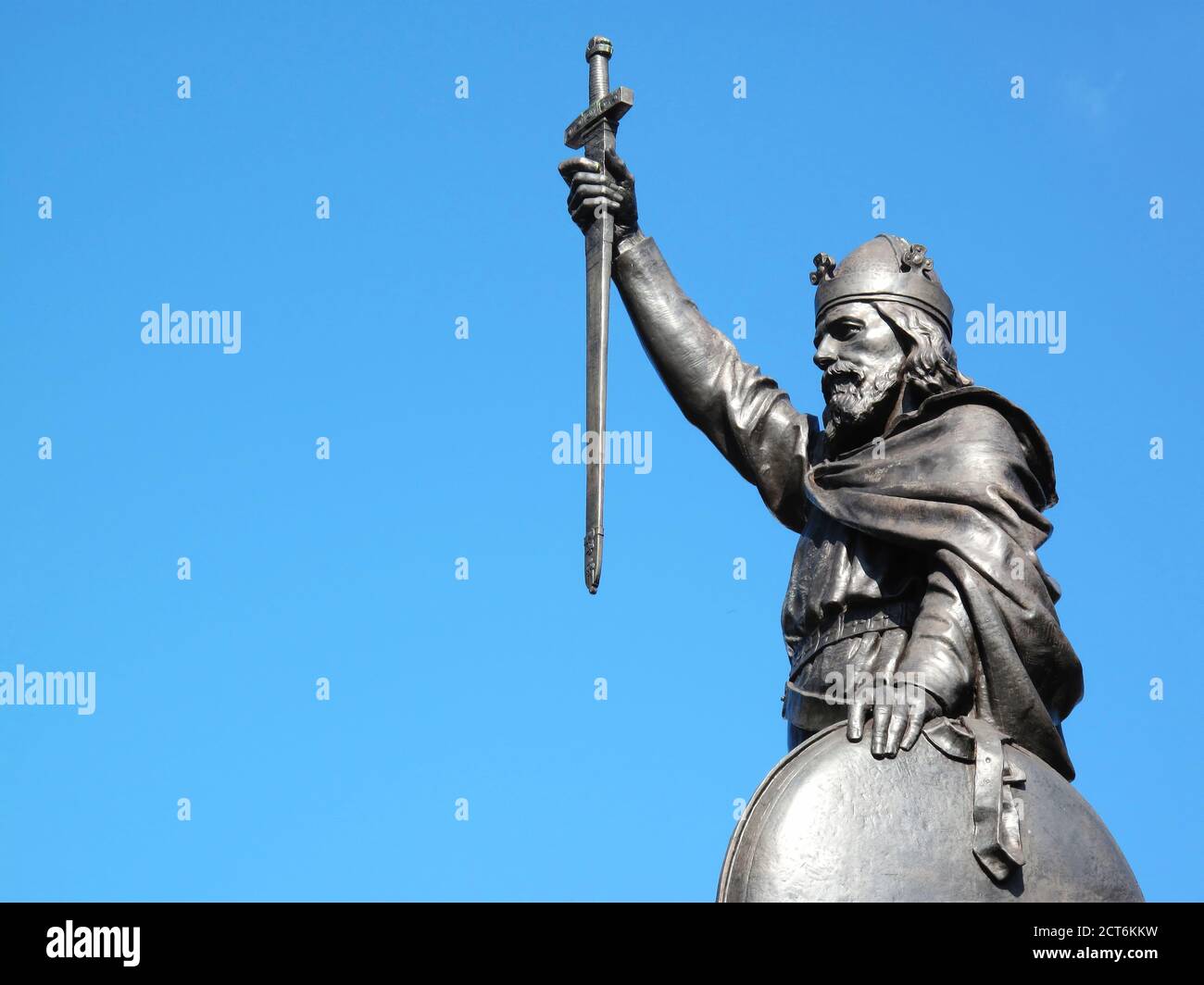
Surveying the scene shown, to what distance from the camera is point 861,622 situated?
12406mm

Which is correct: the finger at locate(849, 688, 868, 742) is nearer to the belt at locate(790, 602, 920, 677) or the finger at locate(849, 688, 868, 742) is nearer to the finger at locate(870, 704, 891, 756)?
the finger at locate(870, 704, 891, 756)

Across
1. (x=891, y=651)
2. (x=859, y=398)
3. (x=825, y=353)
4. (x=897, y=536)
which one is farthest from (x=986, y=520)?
(x=825, y=353)

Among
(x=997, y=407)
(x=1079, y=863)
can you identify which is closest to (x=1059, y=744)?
(x=1079, y=863)

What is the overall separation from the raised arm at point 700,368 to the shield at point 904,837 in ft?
7.77

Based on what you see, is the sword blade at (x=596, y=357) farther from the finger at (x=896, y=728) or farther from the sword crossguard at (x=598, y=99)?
the finger at (x=896, y=728)

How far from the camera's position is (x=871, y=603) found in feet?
40.9

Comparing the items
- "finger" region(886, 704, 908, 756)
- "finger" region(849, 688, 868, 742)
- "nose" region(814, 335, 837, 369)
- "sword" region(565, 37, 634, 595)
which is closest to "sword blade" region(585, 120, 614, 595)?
"sword" region(565, 37, 634, 595)

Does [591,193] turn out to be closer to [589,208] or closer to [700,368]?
[589,208]

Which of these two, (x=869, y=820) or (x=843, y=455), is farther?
(x=843, y=455)

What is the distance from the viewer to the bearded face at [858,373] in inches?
511

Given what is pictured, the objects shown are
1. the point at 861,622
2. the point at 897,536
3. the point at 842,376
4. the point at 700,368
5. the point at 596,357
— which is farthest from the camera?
the point at 700,368

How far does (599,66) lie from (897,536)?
10.6 ft
